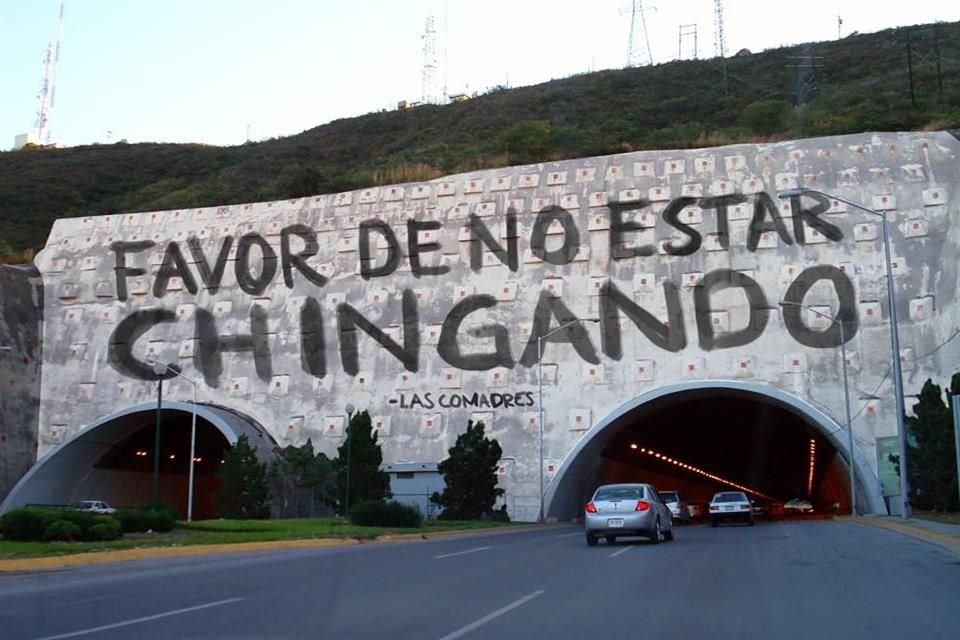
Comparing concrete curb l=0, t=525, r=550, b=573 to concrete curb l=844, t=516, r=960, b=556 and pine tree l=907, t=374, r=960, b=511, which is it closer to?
concrete curb l=844, t=516, r=960, b=556

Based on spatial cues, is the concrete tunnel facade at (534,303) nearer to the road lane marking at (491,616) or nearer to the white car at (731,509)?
the white car at (731,509)

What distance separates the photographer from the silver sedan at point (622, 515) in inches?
944

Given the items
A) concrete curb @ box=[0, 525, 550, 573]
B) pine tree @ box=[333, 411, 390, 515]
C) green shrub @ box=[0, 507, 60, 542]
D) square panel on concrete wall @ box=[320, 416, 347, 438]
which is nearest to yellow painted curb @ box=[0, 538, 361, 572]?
concrete curb @ box=[0, 525, 550, 573]

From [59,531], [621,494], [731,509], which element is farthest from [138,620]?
[731,509]

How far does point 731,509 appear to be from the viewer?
40.6 m

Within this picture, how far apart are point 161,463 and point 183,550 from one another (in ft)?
132

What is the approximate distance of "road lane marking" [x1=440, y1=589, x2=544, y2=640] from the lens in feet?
33.7

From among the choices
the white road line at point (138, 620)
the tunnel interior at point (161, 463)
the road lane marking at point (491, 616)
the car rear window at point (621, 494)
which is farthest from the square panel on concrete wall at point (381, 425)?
the white road line at point (138, 620)

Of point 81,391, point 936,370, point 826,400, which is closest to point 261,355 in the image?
point 81,391

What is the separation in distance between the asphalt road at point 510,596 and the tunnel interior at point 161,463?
3549 centimetres

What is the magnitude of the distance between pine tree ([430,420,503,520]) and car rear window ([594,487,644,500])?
1879 centimetres

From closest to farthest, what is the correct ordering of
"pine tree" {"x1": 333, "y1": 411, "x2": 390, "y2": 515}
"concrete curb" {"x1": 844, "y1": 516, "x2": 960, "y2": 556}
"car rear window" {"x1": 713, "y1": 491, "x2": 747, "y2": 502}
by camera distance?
1. "concrete curb" {"x1": 844, "y1": 516, "x2": 960, "y2": 556}
2. "car rear window" {"x1": 713, "y1": 491, "x2": 747, "y2": 502}
3. "pine tree" {"x1": 333, "y1": 411, "x2": 390, "y2": 515}

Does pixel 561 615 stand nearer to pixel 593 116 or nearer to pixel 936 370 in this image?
pixel 936 370

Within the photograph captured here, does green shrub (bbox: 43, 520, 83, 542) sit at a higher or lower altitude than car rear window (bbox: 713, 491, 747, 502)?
higher
